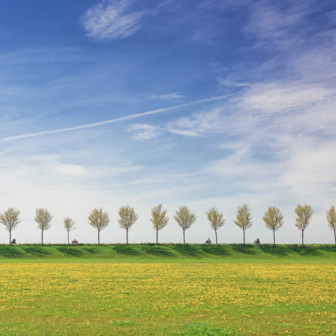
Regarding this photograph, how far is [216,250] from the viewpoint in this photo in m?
102

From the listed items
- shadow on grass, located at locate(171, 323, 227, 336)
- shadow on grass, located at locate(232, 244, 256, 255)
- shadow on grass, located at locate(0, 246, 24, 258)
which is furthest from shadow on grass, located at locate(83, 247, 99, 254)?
shadow on grass, located at locate(171, 323, 227, 336)

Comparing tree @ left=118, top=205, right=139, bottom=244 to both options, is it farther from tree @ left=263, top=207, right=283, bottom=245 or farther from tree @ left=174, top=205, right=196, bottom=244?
tree @ left=263, top=207, right=283, bottom=245

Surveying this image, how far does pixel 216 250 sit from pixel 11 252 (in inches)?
2486

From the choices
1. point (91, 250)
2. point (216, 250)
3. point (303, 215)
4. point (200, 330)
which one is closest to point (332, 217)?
point (303, 215)

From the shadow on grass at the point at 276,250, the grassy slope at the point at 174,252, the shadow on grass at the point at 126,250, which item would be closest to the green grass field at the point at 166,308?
the grassy slope at the point at 174,252

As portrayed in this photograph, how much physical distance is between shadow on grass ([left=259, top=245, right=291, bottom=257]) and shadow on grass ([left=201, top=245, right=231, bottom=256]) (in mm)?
12406

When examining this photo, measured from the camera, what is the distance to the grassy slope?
91.5 metres

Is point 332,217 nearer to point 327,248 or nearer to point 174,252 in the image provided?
point 327,248

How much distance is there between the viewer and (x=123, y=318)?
19422 mm

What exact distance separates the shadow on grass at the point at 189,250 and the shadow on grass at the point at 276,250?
21.5 m

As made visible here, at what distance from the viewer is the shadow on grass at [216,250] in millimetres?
98312

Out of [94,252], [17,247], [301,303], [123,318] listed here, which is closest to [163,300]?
[123,318]

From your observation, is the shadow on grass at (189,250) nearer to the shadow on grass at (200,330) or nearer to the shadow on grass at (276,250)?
the shadow on grass at (276,250)

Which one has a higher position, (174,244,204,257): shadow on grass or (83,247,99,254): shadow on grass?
(83,247,99,254): shadow on grass
